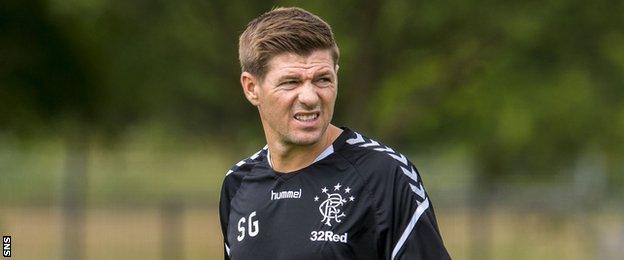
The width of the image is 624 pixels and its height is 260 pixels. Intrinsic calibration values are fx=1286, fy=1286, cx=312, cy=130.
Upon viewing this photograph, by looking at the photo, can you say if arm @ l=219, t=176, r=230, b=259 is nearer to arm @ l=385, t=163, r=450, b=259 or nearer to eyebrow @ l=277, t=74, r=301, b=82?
eyebrow @ l=277, t=74, r=301, b=82

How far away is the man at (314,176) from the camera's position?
457 cm

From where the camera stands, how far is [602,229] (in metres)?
21.2

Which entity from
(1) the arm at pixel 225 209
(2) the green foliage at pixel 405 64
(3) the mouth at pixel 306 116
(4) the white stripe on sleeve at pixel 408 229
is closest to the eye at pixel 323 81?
(3) the mouth at pixel 306 116

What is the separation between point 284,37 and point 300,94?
0.23 meters

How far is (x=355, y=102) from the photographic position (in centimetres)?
1817

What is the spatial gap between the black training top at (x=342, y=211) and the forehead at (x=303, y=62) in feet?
1.20

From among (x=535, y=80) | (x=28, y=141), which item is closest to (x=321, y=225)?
(x=28, y=141)

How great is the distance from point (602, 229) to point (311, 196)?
17136mm

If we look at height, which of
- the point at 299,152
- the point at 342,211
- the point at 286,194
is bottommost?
the point at 342,211

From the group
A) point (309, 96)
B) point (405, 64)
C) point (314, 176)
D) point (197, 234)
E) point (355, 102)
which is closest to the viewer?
point (309, 96)

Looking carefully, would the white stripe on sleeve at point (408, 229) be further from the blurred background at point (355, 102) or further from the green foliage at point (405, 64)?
the green foliage at point (405, 64)

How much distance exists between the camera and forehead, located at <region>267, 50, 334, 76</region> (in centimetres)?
468

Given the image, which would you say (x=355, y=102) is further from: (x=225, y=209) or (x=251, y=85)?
(x=251, y=85)

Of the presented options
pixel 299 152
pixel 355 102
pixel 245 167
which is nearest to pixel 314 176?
pixel 299 152
